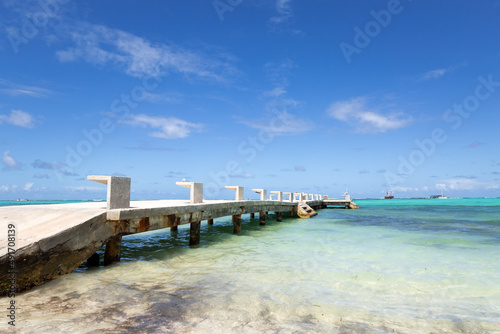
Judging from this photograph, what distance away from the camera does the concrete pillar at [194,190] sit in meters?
10.4

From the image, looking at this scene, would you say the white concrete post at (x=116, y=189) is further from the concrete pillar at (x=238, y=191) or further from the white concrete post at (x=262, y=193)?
the white concrete post at (x=262, y=193)

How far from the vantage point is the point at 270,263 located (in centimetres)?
795

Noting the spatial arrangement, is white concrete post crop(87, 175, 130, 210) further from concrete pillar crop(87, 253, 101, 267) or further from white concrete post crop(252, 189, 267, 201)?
white concrete post crop(252, 189, 267, 201)

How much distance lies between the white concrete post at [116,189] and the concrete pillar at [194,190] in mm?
3039

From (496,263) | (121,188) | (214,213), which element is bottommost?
(496,263)

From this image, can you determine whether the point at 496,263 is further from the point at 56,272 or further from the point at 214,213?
the point at 56,272

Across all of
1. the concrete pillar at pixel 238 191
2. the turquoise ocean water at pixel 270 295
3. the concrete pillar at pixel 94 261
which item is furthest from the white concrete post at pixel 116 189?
the concrete pillar at pixel 238 191

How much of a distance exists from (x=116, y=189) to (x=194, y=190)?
3655 millimetres

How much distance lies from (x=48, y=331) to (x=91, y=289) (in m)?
1.78

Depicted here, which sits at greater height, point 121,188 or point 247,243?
point 121,188

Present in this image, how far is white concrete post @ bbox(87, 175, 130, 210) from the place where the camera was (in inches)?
276

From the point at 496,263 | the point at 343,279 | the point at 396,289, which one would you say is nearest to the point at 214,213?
the point at 343,279

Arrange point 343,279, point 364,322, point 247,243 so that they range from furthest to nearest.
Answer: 1. point 247,243
2. point 343,279
3. point 364,322

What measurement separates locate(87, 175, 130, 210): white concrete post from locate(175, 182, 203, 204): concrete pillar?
304 centimetres
